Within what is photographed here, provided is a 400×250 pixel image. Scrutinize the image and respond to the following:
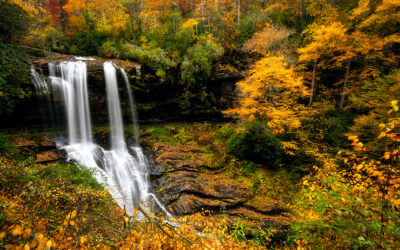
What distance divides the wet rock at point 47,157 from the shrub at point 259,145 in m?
11.4

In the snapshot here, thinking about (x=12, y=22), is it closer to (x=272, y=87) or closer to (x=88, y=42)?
(x=88, y=42)

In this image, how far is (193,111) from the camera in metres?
16.6

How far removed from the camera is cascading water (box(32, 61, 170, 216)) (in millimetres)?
10194

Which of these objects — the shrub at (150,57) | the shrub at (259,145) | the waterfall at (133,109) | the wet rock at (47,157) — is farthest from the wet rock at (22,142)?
the shrub at (259,145)

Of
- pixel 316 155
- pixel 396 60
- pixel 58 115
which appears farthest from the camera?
pixel 58 115

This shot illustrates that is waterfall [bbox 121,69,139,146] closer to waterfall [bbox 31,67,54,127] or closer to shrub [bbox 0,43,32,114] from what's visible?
waterfall [bbox 31,67,54,127]

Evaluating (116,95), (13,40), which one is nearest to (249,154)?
(116,95)

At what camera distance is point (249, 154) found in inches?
442

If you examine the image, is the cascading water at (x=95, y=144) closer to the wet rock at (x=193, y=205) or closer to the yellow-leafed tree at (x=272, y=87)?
the wet rock at (x=193, y=205)

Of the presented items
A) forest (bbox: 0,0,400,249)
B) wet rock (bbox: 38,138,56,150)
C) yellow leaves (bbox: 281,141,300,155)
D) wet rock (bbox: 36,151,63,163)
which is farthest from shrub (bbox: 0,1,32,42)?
yellow leaves (bbox: 281,141,300,155)

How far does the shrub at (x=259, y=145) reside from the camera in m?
10.1

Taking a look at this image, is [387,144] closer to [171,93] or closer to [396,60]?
[396,60]

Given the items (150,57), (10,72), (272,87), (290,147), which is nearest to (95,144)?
(10,72)

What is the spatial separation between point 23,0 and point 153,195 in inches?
498
